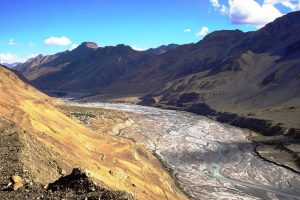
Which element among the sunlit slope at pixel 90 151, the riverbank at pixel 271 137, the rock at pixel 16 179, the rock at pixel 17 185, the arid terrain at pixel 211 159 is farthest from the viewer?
the riverbank at pixel 271 137

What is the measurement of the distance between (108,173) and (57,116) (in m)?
25.9

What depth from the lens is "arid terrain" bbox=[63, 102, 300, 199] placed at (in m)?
72.3

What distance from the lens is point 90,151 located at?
2349 inches

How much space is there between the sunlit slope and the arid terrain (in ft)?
23.7

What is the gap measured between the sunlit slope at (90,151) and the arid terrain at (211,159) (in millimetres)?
7210

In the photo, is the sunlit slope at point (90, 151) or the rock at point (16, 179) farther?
the sunlit slope at point (90, 151)

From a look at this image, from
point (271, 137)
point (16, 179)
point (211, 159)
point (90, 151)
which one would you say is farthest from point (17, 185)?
point (271, 137)

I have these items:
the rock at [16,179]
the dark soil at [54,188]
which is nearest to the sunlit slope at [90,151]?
the dark soil at [54,188]

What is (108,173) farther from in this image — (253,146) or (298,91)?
(298,91)

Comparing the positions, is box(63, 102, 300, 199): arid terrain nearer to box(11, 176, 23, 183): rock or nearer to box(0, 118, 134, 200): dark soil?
box(0, 118, 134, 200): dark soil

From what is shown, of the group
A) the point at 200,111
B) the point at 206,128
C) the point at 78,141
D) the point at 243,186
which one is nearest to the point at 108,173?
the point at 78,141

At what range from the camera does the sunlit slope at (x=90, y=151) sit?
4693 cm

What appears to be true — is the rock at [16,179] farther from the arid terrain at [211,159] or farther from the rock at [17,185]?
the arid terrain at [211,159]

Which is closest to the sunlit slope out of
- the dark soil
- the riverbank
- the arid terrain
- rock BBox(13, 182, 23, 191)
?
the arid terrain
